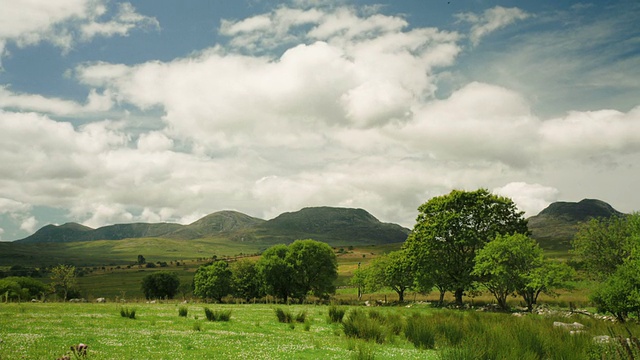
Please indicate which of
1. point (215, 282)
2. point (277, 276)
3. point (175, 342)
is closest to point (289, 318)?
point (175, 342)

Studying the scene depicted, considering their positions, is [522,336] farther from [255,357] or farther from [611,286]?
[611,286]

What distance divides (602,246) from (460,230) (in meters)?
21.5

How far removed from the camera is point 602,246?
59375 mm

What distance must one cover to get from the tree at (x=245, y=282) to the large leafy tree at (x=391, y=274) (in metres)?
24.4

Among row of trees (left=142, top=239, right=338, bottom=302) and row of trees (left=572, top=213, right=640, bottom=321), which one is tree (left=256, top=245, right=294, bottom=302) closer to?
row of trees (left=142, top=239, right=338, bottom=302)

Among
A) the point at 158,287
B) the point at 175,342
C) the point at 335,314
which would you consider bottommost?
the point at 158,287

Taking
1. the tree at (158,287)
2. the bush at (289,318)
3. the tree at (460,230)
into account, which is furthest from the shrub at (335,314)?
the tree at (158,287)

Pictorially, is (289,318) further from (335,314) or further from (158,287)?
(158,287)

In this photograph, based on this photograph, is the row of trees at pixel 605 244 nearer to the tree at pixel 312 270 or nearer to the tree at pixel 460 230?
the tree at pixel 460 230

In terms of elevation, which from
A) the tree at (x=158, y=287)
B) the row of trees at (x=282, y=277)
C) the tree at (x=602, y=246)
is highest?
the tree at (x=602, y=246)

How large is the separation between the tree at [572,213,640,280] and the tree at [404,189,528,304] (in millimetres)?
9516

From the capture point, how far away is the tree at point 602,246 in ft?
188

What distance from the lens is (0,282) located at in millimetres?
65312

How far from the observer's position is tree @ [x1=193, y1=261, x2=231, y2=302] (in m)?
83.7
